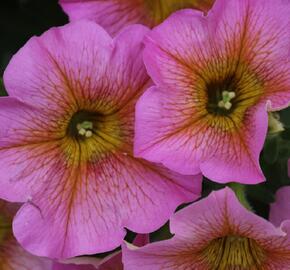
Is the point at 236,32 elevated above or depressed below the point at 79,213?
above

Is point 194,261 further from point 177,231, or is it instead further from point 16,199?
point 16,199

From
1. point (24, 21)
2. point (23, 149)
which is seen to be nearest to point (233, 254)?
point (23, 149)

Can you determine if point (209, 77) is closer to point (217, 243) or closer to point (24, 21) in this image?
point (217, 243)

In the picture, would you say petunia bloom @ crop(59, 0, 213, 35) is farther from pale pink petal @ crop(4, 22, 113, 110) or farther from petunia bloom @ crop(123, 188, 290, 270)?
petunia bloom @ crop(123, 188, 290, 270)

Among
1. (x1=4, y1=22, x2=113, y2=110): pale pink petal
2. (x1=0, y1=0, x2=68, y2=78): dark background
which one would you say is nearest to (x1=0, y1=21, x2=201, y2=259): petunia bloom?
(x1=4, y1=22, x2=113, y2=110): pale pink petal

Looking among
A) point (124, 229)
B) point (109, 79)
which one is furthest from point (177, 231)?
point (109, 79)
